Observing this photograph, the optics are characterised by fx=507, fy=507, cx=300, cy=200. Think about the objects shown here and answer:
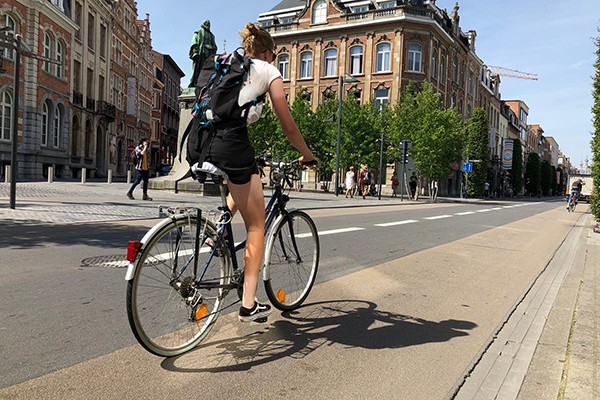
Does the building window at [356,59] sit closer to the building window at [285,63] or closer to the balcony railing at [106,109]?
the building window at [285,63]

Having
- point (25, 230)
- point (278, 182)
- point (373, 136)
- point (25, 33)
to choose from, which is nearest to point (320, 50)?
point (373, 136)

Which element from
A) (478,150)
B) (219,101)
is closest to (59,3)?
(219,101)

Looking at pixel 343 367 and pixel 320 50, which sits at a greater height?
pixel 320 50

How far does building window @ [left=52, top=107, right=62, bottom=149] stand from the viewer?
34031 mm

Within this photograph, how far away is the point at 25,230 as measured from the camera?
26.5 ft

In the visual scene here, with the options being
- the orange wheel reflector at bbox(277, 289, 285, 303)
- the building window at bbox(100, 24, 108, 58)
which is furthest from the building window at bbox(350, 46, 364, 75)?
the orange wheel reflector at bbox(277, 289, 285, 303)

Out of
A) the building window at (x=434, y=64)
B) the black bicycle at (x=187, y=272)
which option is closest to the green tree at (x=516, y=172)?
the building window at (x=434, y=64)

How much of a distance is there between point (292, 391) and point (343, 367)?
495mm

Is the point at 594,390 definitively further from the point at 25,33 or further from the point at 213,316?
the point at 25,33

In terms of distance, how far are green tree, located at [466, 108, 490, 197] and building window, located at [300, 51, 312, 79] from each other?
18156 millimetres

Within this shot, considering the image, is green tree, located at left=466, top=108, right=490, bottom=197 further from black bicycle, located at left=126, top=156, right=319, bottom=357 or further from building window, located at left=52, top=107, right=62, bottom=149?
black bicycle, located at left=126, top=156, right=319, bottom=357

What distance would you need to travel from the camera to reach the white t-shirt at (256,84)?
307 cm

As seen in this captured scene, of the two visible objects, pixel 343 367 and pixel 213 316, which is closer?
pixel 343 367

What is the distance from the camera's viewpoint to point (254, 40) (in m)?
3.29
